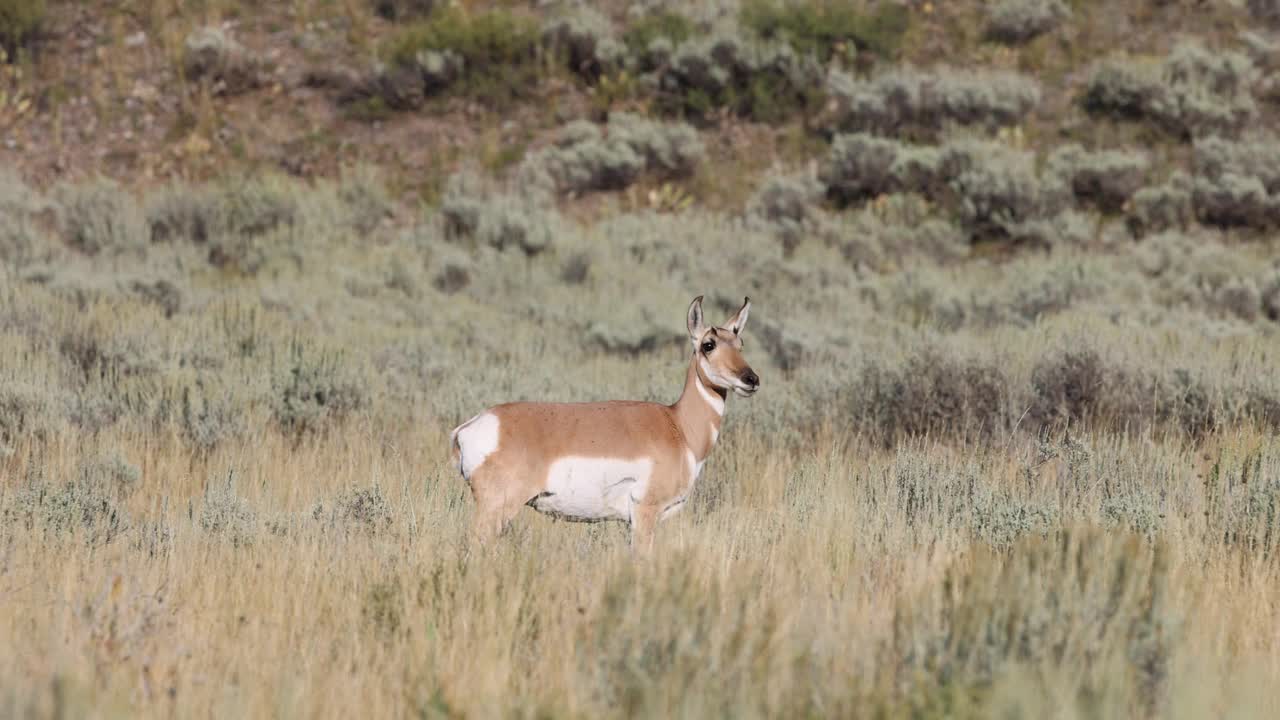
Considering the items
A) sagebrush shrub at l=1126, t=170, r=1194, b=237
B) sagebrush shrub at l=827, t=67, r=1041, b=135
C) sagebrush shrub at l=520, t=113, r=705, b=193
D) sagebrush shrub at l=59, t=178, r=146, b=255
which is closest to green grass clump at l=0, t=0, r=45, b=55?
sagebrush shrub at l=59, t=178, r=146, b=255

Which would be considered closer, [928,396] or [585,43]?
[928,396]

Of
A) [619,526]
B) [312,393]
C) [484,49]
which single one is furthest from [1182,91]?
[619,526]

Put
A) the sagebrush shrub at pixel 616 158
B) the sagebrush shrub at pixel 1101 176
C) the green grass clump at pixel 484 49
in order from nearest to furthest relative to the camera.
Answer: the sagebrush shrub at pixel 1101 176
the sagebrush shrub at pixel 616 158
the green grass clump at pixel 484 49

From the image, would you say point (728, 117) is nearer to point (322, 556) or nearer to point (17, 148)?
point (17, 148)

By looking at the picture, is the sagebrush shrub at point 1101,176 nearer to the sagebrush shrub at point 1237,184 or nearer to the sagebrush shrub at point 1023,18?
the sagebrush shrub at point 1237,184

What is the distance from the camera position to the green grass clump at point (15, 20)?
63.9 feet

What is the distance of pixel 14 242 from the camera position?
49.3 ft

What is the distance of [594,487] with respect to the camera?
5551 mm

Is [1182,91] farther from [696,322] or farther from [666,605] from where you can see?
[666,605]

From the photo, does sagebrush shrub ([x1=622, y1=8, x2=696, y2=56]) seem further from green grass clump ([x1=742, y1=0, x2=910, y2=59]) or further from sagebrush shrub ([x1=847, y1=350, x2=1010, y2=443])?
sagebrush shrub ([x1=847, y1=350, x2=1010, y2=443])

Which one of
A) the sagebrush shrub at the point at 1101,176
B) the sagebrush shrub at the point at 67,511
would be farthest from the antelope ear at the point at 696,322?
the sagebrush shrub at the point at 1101,176

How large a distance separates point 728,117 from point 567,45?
2.73m

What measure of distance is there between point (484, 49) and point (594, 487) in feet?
49.7

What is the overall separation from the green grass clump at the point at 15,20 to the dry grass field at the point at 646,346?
110 millimetres
